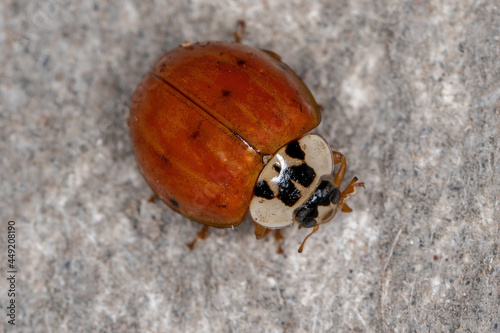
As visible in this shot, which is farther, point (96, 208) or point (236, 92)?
point (96, 208)

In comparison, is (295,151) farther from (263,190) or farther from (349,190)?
(349,190)

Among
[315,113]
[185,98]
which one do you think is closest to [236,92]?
[185,98]

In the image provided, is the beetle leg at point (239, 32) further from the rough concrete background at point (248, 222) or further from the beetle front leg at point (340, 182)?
the beetle front leg at point (340, 182)

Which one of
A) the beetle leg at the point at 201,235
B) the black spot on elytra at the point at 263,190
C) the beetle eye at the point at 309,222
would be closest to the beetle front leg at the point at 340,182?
the beetle eye at the point at 309,222

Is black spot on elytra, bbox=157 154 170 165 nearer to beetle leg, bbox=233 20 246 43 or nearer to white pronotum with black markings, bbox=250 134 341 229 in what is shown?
white pronotum with black markings, bbox=250 134 341 229

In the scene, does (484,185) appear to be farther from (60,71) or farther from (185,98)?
(60,71)
